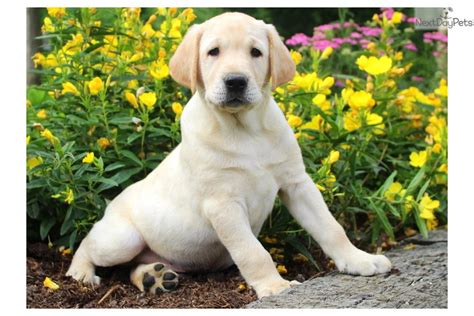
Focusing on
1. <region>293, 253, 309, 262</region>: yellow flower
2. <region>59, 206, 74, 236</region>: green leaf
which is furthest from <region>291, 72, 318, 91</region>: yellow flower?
<region>59, 206, 74, 236</region>: green leaf

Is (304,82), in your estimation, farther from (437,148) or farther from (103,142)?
(103,142)

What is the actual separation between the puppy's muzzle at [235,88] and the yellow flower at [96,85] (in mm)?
1271

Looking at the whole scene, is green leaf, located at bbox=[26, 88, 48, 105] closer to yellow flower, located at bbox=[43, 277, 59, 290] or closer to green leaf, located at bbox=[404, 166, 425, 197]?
yellow flower, located at bbox=[43, 277, 59, 290]

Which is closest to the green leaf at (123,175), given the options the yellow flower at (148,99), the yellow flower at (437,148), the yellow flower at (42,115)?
the yellow flower at (148,99)

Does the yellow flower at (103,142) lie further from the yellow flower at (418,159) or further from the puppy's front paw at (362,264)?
the yellow flower at (418,159)

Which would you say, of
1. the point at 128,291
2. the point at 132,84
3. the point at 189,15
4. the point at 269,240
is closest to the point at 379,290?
the point at 269,240

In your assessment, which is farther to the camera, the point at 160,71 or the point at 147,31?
the point at 147,31

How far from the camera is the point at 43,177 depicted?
4.69 meters

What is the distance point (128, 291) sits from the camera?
172 inches

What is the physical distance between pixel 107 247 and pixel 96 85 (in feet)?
3.49

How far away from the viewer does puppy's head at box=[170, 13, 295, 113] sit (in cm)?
375

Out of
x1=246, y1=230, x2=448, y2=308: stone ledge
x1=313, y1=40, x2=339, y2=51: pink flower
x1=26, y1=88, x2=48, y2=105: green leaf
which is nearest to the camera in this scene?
x1=246, y1=230, x2=448, y2=308: stone ledge

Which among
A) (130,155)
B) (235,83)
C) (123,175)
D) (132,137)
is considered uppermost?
(235,83)

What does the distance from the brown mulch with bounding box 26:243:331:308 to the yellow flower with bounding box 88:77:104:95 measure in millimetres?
1183
